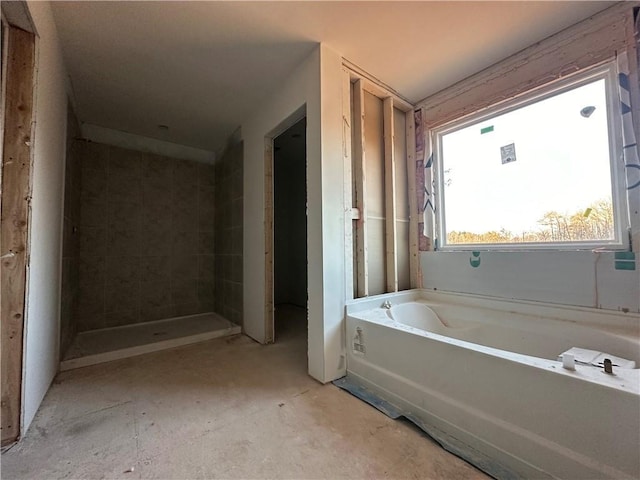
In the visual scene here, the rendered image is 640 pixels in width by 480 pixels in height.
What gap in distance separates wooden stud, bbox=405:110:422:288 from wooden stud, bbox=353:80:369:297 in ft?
2.27

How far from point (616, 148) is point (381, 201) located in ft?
5.08

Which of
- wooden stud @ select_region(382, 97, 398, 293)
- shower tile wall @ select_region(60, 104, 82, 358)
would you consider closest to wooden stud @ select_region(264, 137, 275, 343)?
wooden stud @ select_region(382, 97, 398, 293)

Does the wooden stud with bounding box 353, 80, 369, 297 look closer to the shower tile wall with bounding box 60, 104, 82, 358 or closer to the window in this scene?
the window

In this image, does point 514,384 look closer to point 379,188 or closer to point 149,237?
point 379,188

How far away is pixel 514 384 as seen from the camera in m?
1.15

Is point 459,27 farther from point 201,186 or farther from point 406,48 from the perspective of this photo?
point 201,186

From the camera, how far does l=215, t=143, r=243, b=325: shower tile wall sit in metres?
3.19

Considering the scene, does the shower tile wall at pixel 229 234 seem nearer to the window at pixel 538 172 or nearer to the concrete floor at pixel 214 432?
the concrete floor at pixel 214 432

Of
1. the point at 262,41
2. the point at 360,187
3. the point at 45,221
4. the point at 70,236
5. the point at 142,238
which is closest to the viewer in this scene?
the point at 45,221

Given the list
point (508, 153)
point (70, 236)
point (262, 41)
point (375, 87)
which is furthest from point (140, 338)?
point (508, 153)

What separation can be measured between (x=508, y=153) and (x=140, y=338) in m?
3.88

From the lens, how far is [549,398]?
1.06m

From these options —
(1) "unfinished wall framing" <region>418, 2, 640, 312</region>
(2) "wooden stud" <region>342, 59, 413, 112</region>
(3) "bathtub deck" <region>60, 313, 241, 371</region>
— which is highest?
(2) "wooden stud" <region>342, 59, 413, 112</region>

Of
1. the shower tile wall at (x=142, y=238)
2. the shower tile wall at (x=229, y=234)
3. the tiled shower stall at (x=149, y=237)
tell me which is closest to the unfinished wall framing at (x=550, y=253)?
the shower tile wall at (x=229, y=234)
